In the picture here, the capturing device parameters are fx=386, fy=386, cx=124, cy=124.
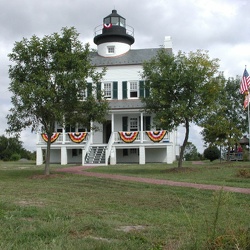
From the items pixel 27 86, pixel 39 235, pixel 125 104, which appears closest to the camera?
pixel 39 235

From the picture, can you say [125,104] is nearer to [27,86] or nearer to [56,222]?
[27,86]

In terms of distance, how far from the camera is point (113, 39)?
111 ft

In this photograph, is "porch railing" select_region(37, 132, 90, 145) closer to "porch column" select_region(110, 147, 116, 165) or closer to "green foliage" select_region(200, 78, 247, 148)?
"porch column" select_region(110, 147, 116, 165)

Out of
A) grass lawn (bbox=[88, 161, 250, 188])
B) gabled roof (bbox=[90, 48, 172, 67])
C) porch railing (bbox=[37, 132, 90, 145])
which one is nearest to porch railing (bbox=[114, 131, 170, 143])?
porch railing (bbox=[37, 132, 90, 145])

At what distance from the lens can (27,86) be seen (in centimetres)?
1599

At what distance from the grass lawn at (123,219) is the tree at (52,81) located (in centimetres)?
486

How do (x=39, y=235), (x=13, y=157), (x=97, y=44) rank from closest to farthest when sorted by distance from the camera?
(x=39, y=235) < (x=97, y=44) < (x=13, y=157)

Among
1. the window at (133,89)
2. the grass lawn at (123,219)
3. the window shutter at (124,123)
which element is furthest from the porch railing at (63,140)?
the grass lawn at (123,219)

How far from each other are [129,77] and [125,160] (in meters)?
6.82

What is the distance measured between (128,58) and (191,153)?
1631 cm

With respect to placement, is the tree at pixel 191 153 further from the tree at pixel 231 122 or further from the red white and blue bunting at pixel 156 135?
the red white and blue bunting at pixel 156 135

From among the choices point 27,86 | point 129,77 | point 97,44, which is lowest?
point 27,86

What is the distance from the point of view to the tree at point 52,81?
1642 cm

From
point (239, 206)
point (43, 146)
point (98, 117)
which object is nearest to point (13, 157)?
point (43, 146)
